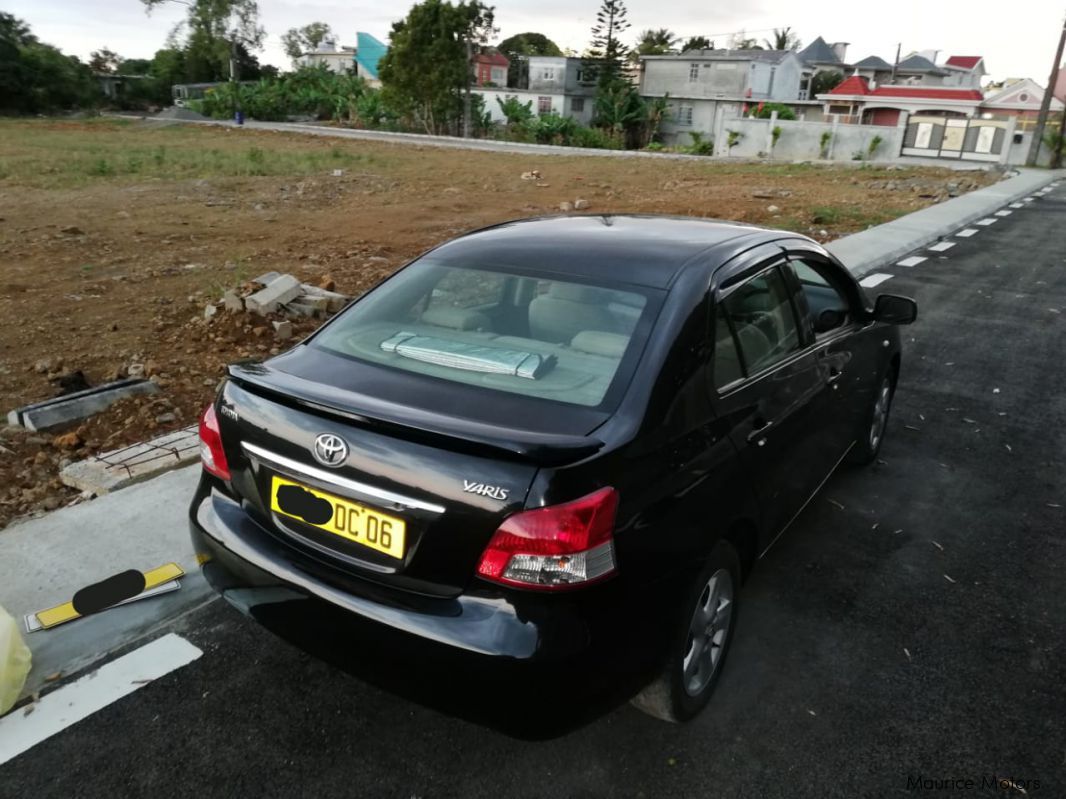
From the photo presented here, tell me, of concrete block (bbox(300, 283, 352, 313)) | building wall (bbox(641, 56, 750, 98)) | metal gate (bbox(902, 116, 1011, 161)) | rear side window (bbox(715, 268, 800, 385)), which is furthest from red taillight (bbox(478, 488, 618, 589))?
building wall (bbox(641, 56, 750, 98))

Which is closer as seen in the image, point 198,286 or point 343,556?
point 343,556

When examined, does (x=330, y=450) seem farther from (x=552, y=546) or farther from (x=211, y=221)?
(x=211, y=221)

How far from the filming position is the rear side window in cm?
299

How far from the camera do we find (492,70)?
261 ft

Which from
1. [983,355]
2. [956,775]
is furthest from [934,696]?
[983,355]

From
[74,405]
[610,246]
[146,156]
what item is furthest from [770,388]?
[146,156]

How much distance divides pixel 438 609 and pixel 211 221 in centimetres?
1371

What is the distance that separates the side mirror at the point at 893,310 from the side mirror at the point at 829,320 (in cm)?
32

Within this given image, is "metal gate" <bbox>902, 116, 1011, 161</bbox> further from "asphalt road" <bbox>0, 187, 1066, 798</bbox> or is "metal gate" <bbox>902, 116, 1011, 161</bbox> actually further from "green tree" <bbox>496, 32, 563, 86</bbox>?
"green tree" <bbox>496, 32, 563, 86</bbox>

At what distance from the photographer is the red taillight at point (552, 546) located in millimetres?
2135

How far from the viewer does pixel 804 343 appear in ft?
11.6

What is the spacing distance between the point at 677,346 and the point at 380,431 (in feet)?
3.23

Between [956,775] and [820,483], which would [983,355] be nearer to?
[820,483]

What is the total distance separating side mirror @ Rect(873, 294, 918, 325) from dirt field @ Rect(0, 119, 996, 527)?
173 inches
